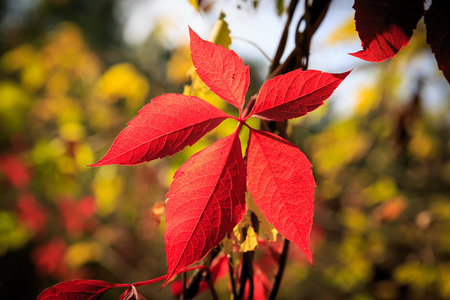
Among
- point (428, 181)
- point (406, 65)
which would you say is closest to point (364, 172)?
point (428, 181)

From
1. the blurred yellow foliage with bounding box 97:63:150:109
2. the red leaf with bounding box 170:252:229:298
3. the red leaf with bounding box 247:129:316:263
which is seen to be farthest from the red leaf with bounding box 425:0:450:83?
the blurred yellow foliage with bounding box 97:63:150:109

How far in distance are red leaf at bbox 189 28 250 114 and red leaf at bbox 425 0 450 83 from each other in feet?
0.57

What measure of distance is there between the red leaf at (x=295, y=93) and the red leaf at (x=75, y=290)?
0.24 metres

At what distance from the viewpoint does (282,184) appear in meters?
0.29

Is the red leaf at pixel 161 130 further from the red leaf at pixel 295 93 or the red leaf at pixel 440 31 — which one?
the red leaf at pixel 440 31

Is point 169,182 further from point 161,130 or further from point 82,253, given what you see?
point 82,253

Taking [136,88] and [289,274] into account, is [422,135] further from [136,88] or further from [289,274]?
[136,88]

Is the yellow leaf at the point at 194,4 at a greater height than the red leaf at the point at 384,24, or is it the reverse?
the yellow leaf at the point at 194,4

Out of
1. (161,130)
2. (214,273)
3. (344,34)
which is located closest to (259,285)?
(214,273)

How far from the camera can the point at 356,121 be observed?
2.06 m

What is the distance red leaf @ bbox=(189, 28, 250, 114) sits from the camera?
0.29 metres

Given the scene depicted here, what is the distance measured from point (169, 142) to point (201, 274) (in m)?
0.21

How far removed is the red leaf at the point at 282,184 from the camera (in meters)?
0.28

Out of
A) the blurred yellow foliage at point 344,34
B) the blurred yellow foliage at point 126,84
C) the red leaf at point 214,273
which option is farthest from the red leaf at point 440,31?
the blurred yellow foliage at point 126,84
